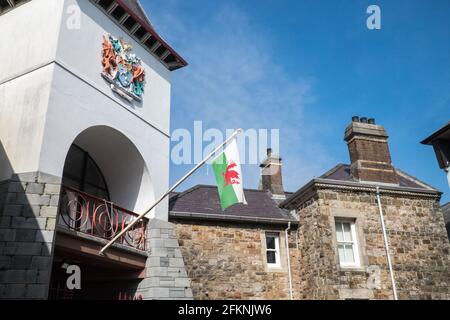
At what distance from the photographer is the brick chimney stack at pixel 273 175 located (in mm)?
15117

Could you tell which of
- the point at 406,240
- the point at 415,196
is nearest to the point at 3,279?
the point at 406,240

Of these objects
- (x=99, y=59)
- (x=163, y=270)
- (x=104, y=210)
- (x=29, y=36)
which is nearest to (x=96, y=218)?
(x=104, y=210)

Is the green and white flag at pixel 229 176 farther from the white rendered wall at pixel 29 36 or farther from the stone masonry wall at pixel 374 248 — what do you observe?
the white rendered wall at pixel 29 36

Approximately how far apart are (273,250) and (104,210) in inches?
210

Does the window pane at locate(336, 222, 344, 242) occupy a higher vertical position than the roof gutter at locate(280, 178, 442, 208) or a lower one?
lower

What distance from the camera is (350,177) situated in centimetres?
1306

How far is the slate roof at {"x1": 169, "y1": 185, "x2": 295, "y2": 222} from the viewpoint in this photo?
1208 centimetres

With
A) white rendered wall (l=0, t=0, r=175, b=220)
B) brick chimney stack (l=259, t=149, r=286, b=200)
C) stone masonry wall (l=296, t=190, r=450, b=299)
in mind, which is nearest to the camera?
white rendered wall (l=0, t=0, r=175, b=220)

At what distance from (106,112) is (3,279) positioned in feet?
13.9

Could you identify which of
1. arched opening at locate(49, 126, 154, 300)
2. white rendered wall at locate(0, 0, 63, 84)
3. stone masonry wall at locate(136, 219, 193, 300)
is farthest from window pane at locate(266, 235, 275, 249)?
white rendered wall at locate(0, 0, 63, 84)

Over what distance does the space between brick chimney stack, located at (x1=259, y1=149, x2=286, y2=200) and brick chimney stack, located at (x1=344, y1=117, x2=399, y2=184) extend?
2.97 m

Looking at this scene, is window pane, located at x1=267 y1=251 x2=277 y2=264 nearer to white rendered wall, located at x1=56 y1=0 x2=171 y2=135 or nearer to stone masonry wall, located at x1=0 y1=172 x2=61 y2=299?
white rendered wall, located at x1=56 y1=0 x2=171 y2=135

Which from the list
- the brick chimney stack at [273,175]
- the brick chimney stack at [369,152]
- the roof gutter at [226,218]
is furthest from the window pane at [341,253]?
the brick chimney stack at [273,175]

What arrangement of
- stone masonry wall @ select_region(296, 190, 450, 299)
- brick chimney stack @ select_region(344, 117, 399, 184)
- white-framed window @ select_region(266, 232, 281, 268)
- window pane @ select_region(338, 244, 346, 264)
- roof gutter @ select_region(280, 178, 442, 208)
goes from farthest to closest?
brick chimney stack @ select_region(344, 117, 399, 184) → white-framed window @ select_region(266, 232, 281, 268) → roof gutter @ select_region(280, 178, 442, 208) → window pane @ select_region(338, 244, 346, 264) → stone masonry wall @ select_region(296, 190, 450, 299)
